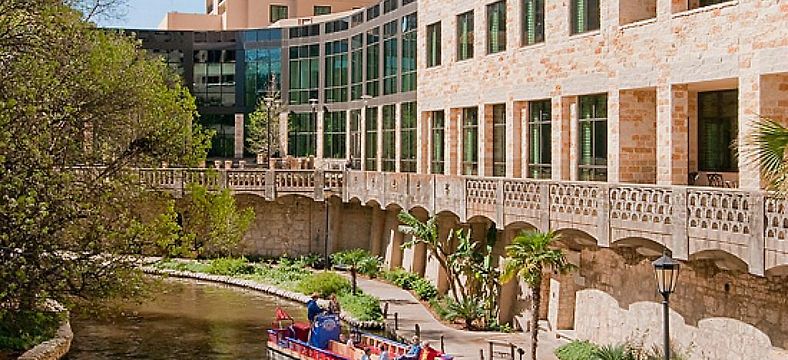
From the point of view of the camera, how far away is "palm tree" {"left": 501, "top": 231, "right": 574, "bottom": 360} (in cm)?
2589

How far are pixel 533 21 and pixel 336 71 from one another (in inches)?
991

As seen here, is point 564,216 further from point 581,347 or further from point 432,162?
point 432,162

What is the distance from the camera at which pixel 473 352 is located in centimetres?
2788

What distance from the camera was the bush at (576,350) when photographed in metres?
25.6

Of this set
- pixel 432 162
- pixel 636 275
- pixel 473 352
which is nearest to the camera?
pixel 636 275

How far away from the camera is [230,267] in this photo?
150 feet

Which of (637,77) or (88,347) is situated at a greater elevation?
(637,77)

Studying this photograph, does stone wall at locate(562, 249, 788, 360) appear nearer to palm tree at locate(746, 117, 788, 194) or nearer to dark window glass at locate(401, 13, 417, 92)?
palm tree at locate(746, 117, 788, 194)

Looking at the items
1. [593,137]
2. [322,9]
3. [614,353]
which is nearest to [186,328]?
[593,137]

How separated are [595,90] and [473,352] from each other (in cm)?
726

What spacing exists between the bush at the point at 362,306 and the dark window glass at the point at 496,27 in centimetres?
869

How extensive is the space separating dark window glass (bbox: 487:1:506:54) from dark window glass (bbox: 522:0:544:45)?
4.87 feet

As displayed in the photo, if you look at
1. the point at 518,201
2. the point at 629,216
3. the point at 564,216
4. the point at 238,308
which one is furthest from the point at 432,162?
the point at 629,216

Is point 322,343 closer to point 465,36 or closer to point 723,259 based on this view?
point 723,259
